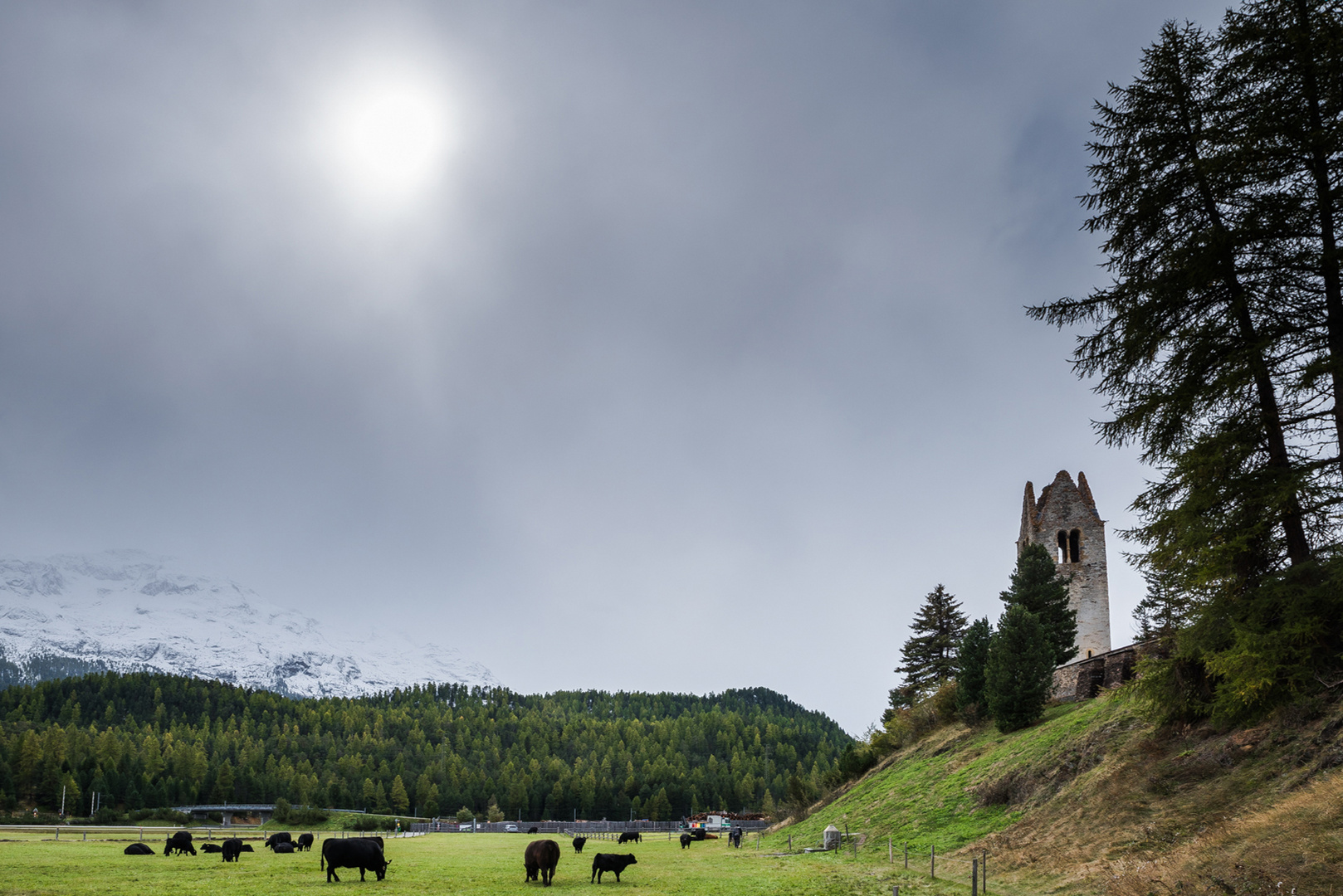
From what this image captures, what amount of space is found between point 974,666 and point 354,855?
37048mm

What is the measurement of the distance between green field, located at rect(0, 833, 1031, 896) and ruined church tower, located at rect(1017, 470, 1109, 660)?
106 ft

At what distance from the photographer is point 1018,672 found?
42.2m

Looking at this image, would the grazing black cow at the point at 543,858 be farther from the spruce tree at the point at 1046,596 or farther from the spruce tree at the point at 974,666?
the spruce tree at the point at 1046,596

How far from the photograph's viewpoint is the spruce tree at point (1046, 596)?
54750 mm

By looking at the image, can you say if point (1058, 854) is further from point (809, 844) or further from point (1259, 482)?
point (809, 844)

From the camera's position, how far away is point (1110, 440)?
23.6 meters

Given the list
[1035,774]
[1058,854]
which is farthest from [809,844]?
[1058,854]

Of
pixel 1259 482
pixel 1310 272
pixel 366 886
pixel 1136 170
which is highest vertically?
pixel 1136 170

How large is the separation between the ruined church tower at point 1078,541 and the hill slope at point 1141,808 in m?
23.2

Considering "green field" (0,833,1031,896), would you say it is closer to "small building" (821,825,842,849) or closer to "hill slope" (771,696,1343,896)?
"small building" (821,825,842,849)

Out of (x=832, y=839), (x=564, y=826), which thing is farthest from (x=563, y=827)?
(x=832, y=839)

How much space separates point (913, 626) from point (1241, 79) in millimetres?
57599

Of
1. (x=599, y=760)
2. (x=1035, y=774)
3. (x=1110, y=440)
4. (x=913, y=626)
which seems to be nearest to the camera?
(x=1110, y=440)

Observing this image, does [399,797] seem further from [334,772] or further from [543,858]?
[543,858]
